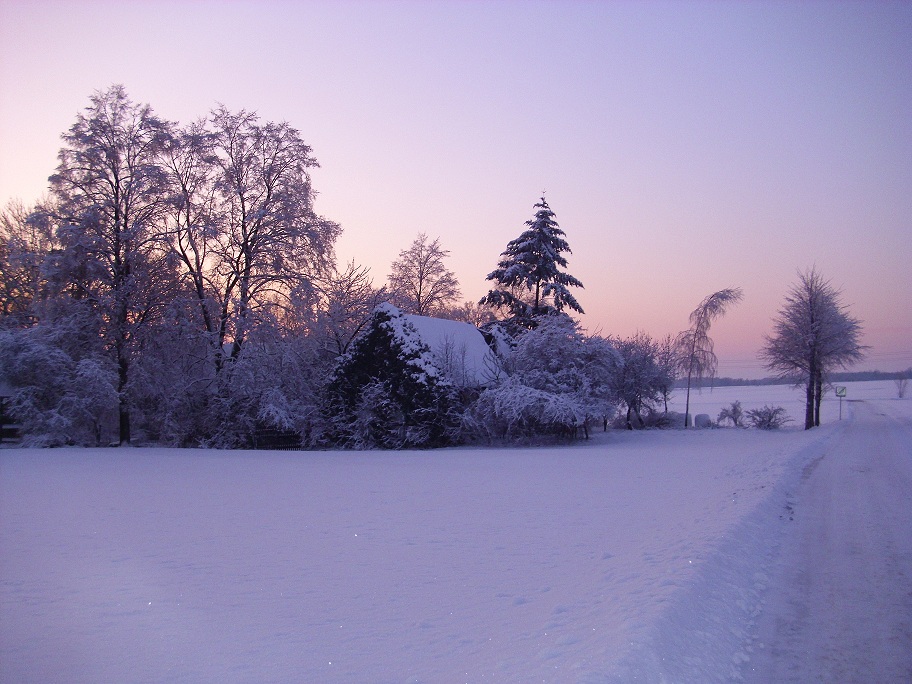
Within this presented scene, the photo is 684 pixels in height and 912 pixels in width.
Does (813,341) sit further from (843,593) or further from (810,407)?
(843,593)

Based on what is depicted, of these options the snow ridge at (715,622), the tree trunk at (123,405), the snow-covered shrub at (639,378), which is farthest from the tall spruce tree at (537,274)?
the snow ridge at (715,622)

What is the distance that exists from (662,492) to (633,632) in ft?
25.5

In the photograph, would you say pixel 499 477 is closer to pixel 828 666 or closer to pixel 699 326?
pixel 828 666

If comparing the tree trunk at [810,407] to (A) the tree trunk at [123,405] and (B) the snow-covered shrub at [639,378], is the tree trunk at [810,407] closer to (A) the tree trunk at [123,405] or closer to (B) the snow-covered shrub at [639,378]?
(B) the snow-covered shrub at [639,378]

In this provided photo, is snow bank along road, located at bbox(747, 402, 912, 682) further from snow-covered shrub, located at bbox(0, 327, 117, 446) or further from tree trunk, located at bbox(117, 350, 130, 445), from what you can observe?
tree trunk, located at bbox(117, 350, 130, 445)

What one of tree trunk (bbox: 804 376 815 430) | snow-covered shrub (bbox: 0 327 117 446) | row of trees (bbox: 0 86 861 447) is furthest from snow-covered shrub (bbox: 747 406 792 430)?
snow-covered shrub (bbox: 0 327 117 446)

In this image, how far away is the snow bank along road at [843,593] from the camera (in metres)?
4.56

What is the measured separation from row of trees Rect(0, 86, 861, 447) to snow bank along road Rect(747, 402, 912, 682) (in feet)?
51.3

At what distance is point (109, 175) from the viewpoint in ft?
81.8

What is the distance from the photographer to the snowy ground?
4398 millimetres

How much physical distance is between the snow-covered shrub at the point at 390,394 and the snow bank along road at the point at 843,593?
15782 mm

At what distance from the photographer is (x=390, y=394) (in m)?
25.5

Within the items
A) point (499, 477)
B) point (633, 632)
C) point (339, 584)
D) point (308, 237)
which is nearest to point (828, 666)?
point (633, 632)

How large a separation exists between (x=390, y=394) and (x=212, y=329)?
27.4 feet
